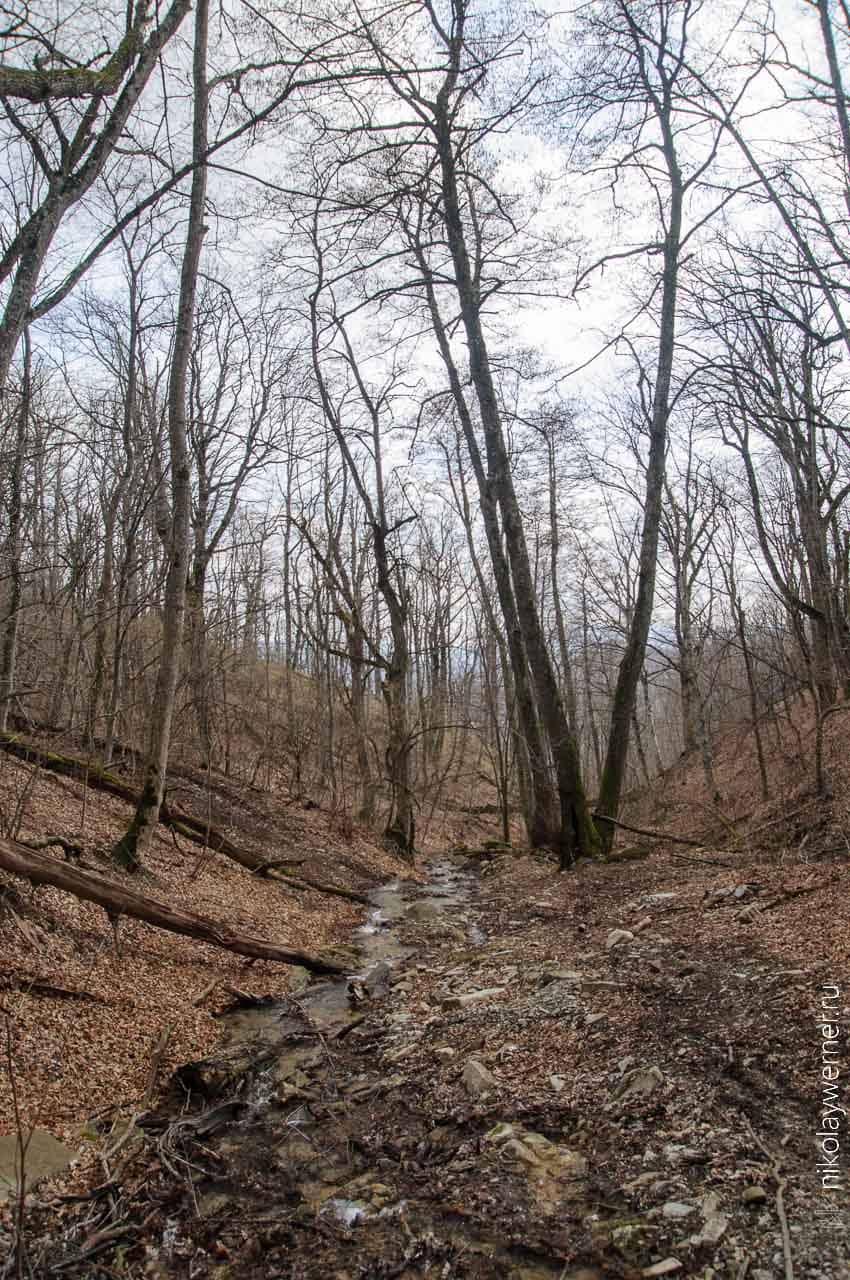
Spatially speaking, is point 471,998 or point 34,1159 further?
point 471,998

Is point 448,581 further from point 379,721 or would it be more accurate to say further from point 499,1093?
point 499,1093

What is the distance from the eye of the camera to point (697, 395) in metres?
9.07

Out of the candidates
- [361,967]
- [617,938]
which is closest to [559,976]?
[617,938]

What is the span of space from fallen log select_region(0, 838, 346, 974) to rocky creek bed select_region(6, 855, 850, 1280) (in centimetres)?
50

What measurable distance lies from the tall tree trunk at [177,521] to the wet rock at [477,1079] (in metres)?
4.12

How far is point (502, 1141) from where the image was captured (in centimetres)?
297

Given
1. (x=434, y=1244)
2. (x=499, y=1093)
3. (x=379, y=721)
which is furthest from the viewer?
(x=379, y=721)

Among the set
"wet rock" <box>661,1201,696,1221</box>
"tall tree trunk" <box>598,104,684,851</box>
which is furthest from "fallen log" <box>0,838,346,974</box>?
"tall tree trunk" <box>598,104,684,851</box>

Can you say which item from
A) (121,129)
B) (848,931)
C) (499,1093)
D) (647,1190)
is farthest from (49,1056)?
(121,129)

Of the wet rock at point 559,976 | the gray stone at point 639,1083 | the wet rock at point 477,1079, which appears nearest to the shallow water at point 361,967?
the wet rock at point 477,1079

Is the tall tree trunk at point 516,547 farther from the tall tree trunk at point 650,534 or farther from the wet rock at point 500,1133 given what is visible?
the wet rock at point 500,1133

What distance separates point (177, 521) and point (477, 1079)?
556 centimetres

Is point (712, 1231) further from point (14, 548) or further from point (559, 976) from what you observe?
point (14, 548)

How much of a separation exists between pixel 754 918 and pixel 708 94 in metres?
9.71
